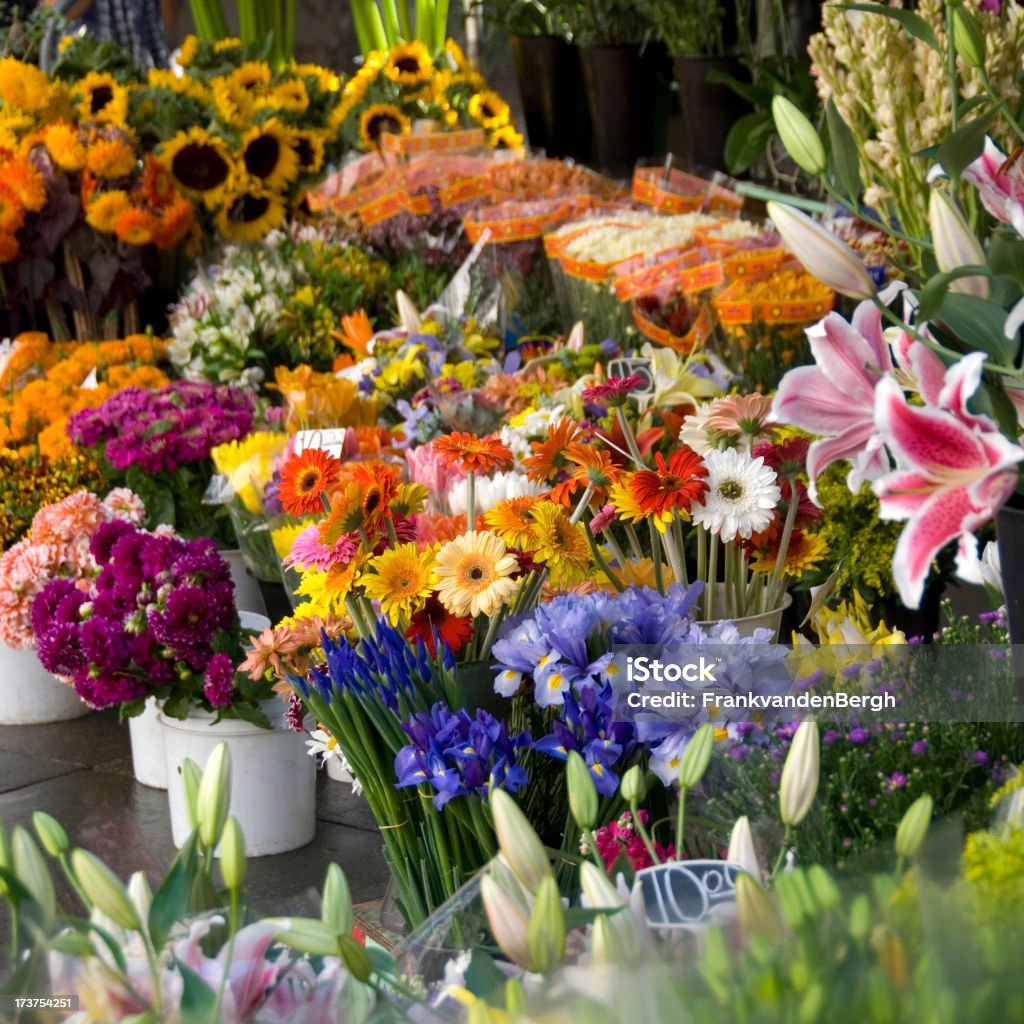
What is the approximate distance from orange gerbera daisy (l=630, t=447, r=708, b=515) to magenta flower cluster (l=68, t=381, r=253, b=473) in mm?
1751

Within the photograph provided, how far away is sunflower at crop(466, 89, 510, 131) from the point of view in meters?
4.71

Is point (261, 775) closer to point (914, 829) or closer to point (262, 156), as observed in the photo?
point (914, 829)

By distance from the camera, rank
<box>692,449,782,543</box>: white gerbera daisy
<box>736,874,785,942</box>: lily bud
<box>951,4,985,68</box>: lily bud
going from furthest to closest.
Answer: <box>692,449,782,543</box>: white gerbera daisy
<box>951,4,985,68</box>: lily bud
<box>736,874,785,942</box>: lily bud

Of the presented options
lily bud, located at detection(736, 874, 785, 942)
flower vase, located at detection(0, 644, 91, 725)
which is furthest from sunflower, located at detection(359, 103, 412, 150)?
lily bud, located at detection(736, 874, 785, 942)

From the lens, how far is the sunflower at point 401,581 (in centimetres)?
147

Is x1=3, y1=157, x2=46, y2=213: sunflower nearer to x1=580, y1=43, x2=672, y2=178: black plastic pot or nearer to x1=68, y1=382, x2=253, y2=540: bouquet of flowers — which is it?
x1=68, y1=382, x2=253, y2=540: bouquet of flowers

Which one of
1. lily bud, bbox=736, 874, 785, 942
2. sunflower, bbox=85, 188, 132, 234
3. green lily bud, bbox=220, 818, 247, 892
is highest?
sunflower, bbox=85, 188, 132, 234

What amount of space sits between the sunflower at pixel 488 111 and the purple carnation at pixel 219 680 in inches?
113

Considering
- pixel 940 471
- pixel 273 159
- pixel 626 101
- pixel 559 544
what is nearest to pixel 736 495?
pixel 559 544

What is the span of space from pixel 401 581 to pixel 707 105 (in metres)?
3.43

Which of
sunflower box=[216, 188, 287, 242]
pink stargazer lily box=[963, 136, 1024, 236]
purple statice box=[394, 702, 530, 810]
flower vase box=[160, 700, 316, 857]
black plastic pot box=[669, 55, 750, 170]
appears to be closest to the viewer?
pink stargazer lily box=[963, 136, 1024, 236]

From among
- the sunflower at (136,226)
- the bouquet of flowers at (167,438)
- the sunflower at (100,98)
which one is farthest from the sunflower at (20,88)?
the bouquet of flowers at (167,438)

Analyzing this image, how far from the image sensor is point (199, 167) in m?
4.34

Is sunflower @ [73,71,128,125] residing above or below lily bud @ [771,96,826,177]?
above
